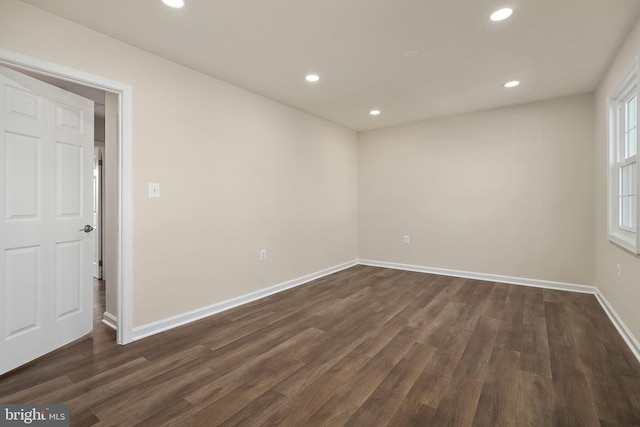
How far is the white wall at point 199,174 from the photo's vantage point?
2.33 metres

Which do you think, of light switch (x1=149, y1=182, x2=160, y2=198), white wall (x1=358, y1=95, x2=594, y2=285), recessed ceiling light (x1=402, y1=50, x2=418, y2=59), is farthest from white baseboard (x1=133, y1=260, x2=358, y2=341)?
recessed ceiling light (x1=402, y1=50, x2=418, y2=59)

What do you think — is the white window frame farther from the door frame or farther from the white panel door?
the white panel door

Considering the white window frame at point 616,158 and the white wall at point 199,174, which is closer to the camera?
the white wall at point 199,174

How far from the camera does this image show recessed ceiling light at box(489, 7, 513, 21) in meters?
2.06

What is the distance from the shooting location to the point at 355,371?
6.70ft

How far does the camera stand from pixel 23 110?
Result: 83.2 inches

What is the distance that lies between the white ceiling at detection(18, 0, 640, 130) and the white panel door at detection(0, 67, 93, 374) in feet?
2.36

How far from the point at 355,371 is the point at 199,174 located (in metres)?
2.31

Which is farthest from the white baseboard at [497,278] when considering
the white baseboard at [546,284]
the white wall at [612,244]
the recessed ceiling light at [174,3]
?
the recessed ceiling light at [174,3]

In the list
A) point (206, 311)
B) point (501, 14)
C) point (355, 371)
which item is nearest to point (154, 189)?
point (206, 311)

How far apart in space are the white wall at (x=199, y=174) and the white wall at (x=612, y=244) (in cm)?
340

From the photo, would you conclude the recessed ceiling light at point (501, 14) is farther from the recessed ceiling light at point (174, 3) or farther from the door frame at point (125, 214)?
the door frame at point (125, 214)

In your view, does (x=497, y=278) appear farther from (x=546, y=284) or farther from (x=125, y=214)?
(x=125, y=214)

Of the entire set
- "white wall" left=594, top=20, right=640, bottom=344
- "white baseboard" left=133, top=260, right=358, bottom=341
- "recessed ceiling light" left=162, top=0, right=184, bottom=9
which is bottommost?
"white baseboard" left=133, top=260, right=358, bottom=341
